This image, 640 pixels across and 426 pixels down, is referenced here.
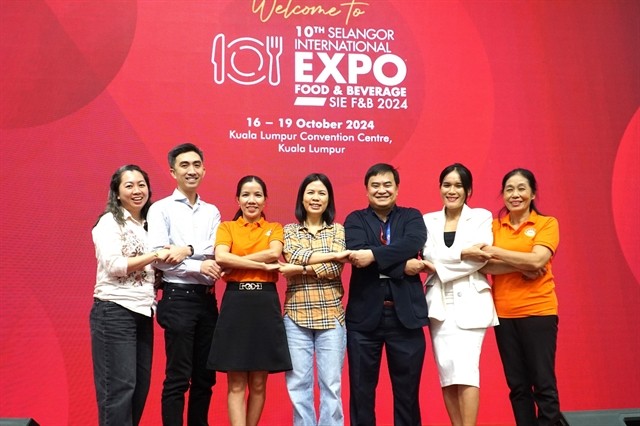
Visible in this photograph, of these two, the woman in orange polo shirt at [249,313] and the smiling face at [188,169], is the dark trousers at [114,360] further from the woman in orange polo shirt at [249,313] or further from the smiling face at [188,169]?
the smiling face at [188,169]

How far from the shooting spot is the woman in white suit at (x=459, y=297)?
3.02 meters

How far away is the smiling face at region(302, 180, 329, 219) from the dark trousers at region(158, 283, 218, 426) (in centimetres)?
64

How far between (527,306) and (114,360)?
189 centimetres

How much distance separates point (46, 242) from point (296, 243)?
1.69 metres

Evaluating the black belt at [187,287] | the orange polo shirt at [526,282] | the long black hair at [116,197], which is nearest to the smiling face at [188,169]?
the long black hair at [116,197]

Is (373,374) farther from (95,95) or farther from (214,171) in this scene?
(95,95)

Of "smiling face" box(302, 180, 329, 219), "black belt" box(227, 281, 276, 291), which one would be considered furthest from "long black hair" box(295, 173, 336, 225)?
"black belt" box(227, 281, 276, 291)

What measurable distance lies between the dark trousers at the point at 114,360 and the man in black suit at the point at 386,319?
99 centimetres

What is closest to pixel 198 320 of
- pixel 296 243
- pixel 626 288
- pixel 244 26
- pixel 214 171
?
pixel 296 243

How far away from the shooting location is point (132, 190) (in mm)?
2951

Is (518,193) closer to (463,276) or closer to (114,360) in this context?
(463,276)

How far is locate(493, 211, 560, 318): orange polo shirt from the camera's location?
3.06m

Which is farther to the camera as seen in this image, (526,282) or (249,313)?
(526,282)

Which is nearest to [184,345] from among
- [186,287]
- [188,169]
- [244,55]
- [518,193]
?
[186,287]
